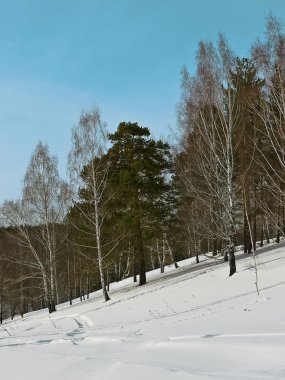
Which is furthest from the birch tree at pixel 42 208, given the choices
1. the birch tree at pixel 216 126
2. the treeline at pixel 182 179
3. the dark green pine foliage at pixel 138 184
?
the birch tree at pixel 216 126

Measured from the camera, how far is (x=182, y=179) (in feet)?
74.9

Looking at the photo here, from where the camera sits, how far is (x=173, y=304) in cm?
1420

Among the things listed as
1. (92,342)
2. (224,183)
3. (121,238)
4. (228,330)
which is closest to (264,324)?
(228,330)

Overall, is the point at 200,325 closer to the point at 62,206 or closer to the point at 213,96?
the point at 213,96

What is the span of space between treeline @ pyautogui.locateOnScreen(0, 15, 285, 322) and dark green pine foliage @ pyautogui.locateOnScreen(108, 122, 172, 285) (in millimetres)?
61

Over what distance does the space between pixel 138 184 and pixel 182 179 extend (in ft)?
8.64

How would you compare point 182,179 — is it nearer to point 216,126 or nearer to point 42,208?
point 216,126

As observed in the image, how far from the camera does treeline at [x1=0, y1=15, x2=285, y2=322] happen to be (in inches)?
679

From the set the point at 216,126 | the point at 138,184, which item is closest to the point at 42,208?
the point at 138,184

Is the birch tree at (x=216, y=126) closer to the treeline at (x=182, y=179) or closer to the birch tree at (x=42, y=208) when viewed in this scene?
the treeline at (x=182, y=179)

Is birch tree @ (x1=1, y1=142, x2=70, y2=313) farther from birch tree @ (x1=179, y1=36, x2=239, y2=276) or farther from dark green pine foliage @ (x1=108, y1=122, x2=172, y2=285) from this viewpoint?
birch tree @ (x1=179, y1=36, x2=239, y2=276)

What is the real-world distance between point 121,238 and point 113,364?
18814 millimetres

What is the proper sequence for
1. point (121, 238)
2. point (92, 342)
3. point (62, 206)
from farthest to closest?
point (62, 206) → point (121, 238) → point (92, 342)

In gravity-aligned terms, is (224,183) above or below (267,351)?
above
